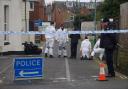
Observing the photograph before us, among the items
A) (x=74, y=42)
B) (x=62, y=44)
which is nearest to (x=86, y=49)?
(x=74, y=42)

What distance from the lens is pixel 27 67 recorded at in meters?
13.9

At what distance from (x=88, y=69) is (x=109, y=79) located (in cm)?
352

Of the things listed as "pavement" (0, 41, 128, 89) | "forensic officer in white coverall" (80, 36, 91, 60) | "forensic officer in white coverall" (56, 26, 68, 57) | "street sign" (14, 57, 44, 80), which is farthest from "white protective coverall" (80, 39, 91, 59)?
"street sign" (14, 57, 44, 80)

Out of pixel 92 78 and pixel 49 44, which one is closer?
pixel 92 78

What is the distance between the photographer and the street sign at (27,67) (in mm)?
13844

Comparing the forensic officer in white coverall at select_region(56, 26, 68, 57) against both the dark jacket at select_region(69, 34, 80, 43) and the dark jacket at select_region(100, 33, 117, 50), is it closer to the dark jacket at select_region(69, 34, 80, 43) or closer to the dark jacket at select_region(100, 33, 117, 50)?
the dark jacket at select_region(69, 34, 80, 43)

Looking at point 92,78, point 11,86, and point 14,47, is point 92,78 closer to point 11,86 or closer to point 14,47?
point 11,86

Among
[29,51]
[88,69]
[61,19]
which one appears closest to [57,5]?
[61,19]

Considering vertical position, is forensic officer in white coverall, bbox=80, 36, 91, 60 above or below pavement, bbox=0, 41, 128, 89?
above

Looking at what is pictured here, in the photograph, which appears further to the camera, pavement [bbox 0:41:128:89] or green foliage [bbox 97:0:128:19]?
green foliage [bbox 97:0:128:19]

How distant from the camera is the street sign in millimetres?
13844

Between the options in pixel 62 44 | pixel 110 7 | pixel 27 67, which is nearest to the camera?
pixel 27 67

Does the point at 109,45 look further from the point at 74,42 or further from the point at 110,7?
the point at 110,7

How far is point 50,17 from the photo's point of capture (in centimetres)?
11781
